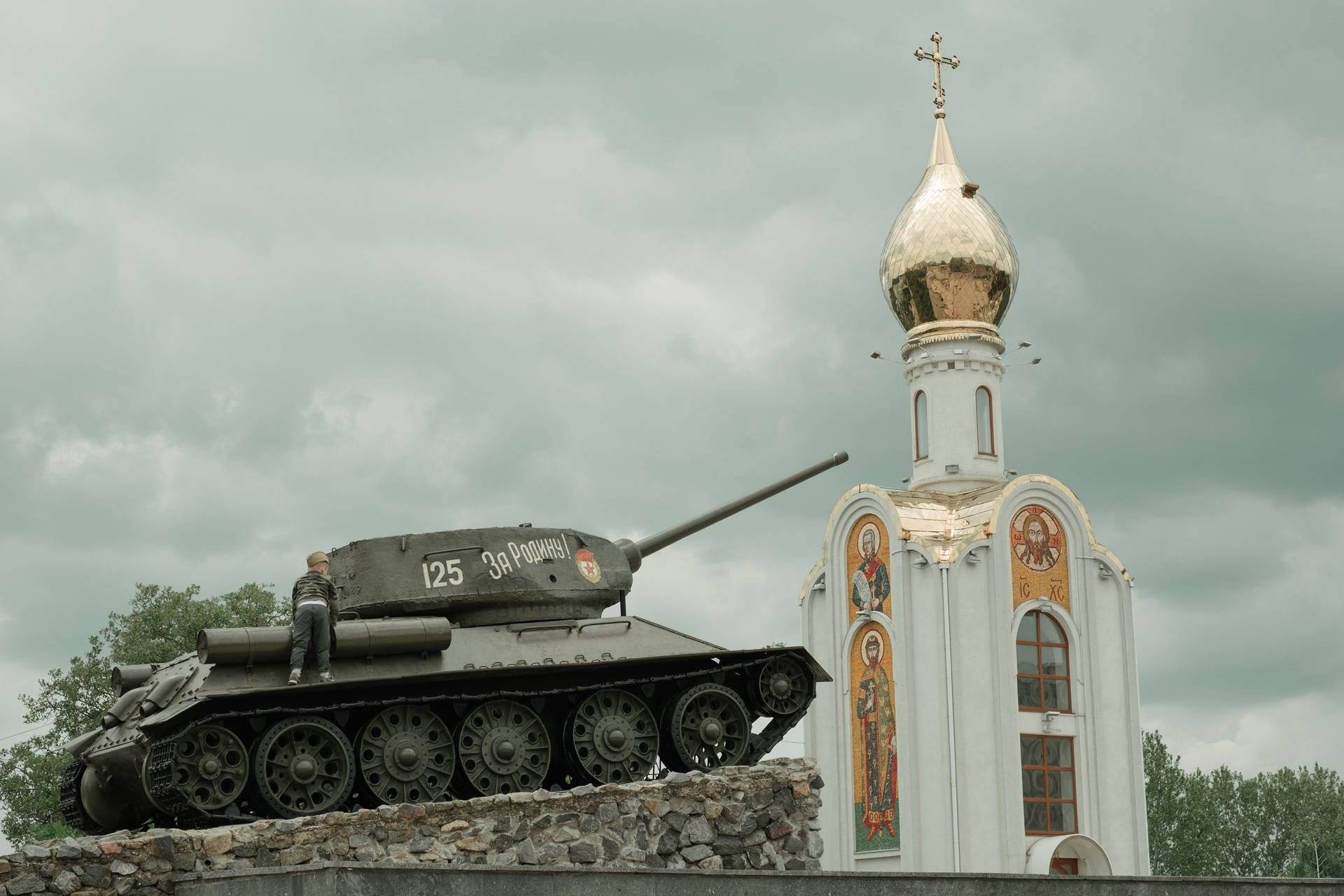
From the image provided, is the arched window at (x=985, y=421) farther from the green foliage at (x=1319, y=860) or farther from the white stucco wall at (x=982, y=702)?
the green foliage at (x=1319, y=860)

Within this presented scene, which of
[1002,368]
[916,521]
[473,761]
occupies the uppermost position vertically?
[1002,368]

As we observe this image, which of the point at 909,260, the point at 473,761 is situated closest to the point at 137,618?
the point at 909,260

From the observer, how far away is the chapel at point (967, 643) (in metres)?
29.7

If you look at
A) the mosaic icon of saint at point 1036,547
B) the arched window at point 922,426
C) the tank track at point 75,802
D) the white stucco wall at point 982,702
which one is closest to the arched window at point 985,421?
the arched window at point 922,426

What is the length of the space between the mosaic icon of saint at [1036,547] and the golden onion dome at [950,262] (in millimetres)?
4209

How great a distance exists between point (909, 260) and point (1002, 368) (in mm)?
2774

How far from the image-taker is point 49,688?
3212 cm

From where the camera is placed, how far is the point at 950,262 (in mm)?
32719

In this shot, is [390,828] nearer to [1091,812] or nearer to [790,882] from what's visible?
[790,882]

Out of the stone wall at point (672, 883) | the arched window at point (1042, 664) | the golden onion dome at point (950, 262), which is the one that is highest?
the golden onion dome at point (950, 262)

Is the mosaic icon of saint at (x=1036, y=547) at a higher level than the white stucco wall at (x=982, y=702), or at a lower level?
higher

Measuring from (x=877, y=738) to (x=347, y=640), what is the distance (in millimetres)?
18406

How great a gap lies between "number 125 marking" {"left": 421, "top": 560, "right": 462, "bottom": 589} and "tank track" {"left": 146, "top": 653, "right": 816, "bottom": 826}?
3.87 feet

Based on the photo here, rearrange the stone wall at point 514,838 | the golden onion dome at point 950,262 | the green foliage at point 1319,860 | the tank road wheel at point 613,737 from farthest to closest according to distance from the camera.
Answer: the green foliage at point 1319,860
the golden onion dome at point 950,262
the tank road wheel at point 613,737
the stone wall at point 514,838
